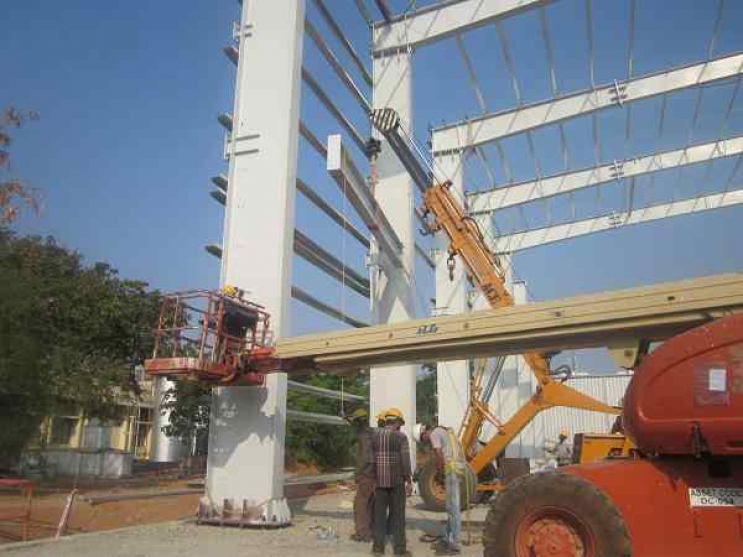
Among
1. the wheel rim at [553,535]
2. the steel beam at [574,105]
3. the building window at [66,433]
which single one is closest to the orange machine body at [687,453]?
the wheel rim at [553,535]

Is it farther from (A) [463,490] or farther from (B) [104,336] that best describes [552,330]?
(B) [104,336]

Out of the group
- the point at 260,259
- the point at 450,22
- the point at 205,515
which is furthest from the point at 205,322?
the point at 450,22

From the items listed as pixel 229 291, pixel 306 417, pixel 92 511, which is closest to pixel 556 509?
pixel 229 291

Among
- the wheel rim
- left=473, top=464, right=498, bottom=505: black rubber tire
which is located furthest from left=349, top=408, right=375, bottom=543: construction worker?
left=473, top=464, right=498, bottom=505: black rubber tire

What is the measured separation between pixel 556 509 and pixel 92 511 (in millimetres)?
9902

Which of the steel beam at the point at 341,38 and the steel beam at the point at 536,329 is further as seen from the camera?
the steel beam at the point at 341,38

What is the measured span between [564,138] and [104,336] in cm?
1552

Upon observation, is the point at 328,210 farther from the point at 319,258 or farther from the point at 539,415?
the point at 539,415

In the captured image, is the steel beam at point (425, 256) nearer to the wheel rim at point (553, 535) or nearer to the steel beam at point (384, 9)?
the steel beam at point (384, 9)

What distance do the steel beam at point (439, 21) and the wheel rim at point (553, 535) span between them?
12.4 metres

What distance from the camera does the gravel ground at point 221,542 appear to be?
24.5 ft

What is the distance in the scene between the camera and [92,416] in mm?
20156

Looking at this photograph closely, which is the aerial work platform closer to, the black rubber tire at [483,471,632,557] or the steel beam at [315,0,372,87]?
the black rubber tire at [483,471,632,557]

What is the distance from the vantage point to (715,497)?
202 inches
